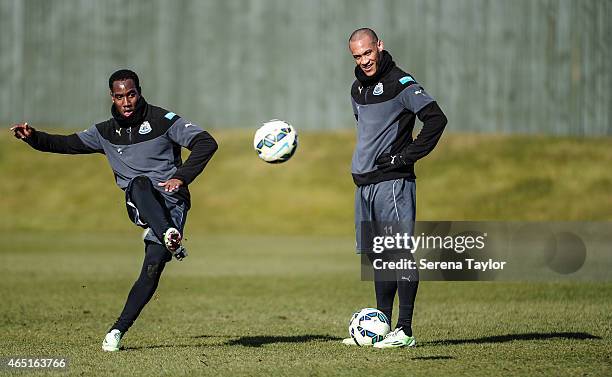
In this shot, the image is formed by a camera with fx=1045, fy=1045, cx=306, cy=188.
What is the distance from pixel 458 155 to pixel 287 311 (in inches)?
939

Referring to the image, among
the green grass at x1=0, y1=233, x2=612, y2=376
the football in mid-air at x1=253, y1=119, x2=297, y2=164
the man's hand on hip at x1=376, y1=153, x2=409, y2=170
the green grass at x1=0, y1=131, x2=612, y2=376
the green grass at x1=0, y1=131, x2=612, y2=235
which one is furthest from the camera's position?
the green grass at x1=0, y1=131, x2=612, y2=235

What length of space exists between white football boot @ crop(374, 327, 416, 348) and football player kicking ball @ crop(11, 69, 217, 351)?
192 centimetres

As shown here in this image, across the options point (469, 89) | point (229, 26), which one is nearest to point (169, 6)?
point (229, 26)

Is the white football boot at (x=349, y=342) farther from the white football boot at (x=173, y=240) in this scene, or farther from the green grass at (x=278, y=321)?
the white football boot at (x=173, y=240)

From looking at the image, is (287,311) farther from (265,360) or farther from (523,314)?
(265,360)

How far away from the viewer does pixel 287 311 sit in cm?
1295

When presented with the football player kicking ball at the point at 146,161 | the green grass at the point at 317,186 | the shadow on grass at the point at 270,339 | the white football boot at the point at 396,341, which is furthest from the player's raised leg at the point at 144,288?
the green grass at the point at 317,186

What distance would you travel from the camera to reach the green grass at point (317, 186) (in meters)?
32.4

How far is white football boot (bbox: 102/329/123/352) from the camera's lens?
30.0ft

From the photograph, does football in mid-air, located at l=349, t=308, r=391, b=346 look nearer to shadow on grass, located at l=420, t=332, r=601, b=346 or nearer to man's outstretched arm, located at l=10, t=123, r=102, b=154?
shadow on grass, located at l=420, t=332, r=601, b=346

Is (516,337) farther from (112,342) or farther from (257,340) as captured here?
(112,342)

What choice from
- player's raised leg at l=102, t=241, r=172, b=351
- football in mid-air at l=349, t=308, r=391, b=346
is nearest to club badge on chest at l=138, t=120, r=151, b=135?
player's raised leg at l=102, t=241, r=172, b=351

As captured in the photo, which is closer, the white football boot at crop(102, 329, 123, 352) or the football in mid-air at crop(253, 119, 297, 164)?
the white football boot at crop(102, 329, 123, 352)

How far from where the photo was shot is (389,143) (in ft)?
31.0
